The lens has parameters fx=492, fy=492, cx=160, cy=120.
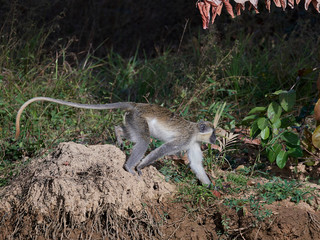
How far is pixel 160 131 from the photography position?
5.10 metres

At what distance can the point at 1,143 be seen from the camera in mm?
5523

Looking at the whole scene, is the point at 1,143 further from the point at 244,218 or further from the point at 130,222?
the point at 244,218

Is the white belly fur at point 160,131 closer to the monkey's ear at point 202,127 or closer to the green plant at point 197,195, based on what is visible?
the monkey's ear at point 202,127

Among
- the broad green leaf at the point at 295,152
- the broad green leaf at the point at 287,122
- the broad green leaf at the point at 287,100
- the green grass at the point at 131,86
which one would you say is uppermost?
the broad green leaf at the point at 287,100

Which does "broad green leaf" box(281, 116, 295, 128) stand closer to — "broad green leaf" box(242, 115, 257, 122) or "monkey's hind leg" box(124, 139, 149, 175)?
"broad green leaf" box(242, 115, 257, 122)

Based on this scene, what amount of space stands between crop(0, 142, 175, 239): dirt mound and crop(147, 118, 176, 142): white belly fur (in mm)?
474

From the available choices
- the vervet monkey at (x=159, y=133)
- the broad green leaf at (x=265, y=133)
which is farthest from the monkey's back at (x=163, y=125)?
the broad green leaf at (x=265, y=133)

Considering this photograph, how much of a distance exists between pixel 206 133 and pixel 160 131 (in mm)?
483

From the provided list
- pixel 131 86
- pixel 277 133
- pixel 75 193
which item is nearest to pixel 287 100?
pixel 277 133

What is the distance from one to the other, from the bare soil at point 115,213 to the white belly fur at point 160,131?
0.60 m

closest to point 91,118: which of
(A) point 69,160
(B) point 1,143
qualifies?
(B) point 1,143

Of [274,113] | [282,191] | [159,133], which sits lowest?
[282,191]

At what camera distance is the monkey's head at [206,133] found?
514cm

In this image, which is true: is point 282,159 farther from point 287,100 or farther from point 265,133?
point 287,100
